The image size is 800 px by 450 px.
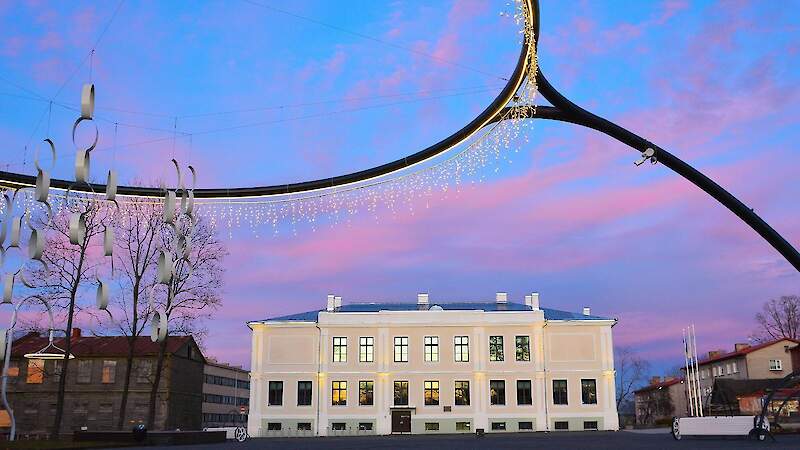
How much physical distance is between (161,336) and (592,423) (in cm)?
3955

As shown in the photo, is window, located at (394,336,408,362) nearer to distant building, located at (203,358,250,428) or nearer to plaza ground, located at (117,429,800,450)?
plaza ground, located at (117,429,800,450)

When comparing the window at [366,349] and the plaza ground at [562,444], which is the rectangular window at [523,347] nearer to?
the window at [366,349]

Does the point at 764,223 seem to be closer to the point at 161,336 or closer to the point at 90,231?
the point at 161,336

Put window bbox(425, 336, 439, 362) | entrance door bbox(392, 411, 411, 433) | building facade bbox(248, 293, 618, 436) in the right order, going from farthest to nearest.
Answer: window bbox(425, 336, 439, 362) < building facade bbox(248, 293, 618, 436) < entrance door bbox(392, 411, 411, 433)

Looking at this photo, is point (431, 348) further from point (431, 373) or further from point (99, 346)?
point (99, 346)

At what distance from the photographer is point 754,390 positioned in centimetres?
5528

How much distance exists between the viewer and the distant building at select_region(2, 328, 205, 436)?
56.2 m

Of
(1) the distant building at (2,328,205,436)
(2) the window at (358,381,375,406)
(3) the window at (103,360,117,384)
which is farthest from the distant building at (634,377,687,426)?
(3) the window at (103,360,117,384)

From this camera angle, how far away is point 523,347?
174 ft

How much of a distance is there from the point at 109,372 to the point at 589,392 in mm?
35581

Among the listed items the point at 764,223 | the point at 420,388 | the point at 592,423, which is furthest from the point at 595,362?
the point at 764,223

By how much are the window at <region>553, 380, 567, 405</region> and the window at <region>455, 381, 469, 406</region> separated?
602 centimetres

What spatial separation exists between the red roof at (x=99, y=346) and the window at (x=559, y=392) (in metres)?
29.7

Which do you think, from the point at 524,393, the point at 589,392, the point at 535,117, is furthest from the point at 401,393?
the point at 535,117
